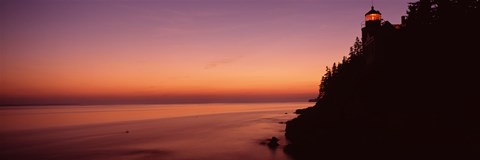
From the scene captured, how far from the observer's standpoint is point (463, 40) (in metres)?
19.8

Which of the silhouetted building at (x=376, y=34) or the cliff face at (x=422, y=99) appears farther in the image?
the silhouetted building at (x=376, y=34)

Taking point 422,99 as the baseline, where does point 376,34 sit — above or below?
above

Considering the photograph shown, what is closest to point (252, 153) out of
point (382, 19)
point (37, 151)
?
point (37, 151)

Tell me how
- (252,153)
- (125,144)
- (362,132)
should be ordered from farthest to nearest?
(125,144)
(252,153)
(362,132)

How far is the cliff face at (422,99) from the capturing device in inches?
702

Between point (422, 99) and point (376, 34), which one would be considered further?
point (376, 34)

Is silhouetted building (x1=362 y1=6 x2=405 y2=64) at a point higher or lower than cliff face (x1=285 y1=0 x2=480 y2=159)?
higher

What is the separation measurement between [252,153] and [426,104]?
1712cm

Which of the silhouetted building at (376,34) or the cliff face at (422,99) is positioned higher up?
the silhouetted building at (376,34)

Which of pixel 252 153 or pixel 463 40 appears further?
pixel 252 153

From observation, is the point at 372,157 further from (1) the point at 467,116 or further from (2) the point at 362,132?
(1) the point at 467,116

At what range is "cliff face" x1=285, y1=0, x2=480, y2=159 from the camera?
17.8 m

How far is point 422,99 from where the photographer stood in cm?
2044

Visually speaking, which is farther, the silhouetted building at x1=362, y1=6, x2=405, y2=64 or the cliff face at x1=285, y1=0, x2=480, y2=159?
the silhouetted building at x1=362, y1=6, x2=405, y2=64
